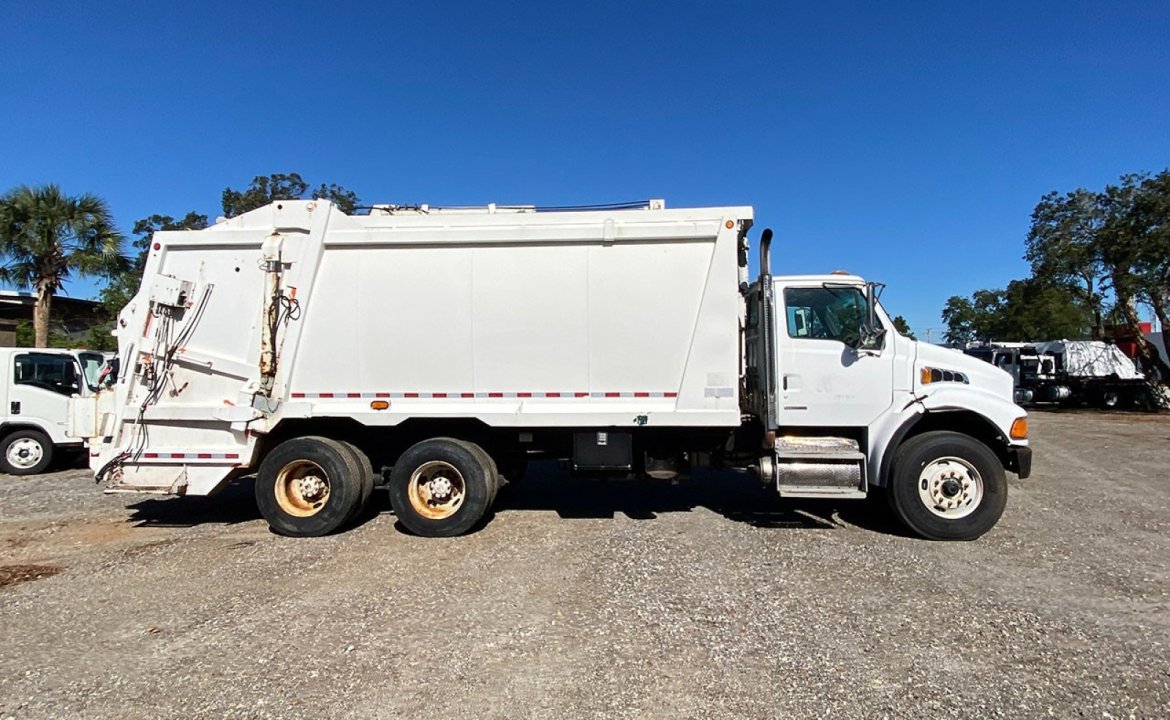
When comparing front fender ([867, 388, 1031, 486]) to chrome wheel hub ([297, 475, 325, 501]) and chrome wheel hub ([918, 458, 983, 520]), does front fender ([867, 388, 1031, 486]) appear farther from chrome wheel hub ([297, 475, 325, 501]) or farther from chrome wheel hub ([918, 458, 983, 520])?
chrome wheel hub ([297, 475, 325, 501])

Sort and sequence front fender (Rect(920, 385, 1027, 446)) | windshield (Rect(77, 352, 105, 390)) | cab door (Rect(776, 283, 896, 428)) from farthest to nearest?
windshield (Rect(77, 352, 105, 390)) → cab door (Rect(776, 283, 896, 428)) → front fender (Rect(920, 385, 1027, 446))

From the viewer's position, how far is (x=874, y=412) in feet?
20.4

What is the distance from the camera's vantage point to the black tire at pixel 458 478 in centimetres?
622

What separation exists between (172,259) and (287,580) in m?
3.67

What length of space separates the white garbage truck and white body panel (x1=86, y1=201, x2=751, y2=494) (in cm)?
2

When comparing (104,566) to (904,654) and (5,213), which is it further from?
(5,213)

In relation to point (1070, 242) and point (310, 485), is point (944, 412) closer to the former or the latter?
point (310, 485)

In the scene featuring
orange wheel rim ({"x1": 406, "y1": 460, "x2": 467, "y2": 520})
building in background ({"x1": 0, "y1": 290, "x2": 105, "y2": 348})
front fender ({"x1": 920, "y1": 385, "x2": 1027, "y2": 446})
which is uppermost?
building in background ({"x1": 0, "y1": 290, "x2": 105, "y2": 348})

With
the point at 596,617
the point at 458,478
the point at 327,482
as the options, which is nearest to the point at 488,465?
the point at 458,478

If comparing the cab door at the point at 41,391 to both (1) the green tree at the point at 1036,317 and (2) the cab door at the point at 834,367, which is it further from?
(1) the green tree at the point at 1036,317

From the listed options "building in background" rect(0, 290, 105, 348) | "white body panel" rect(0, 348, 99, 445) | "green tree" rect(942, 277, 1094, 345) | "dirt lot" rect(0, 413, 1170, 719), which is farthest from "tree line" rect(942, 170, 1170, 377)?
"building in background" rect(0, 290, 105, 348)

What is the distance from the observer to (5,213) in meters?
16.3

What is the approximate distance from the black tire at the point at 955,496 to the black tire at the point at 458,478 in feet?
13.1

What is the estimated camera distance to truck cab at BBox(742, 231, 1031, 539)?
6.02m
